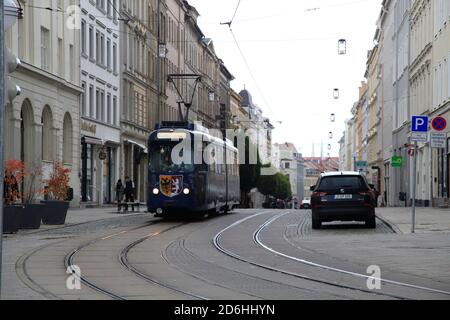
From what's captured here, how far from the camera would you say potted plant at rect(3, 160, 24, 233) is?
901 inches

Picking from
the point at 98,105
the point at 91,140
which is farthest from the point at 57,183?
the point at 98,105

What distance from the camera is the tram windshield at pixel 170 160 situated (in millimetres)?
29469

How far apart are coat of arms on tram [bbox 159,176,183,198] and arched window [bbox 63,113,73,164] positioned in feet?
59.0

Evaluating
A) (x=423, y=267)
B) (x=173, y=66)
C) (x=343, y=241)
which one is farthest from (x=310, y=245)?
(x=173, y=66)

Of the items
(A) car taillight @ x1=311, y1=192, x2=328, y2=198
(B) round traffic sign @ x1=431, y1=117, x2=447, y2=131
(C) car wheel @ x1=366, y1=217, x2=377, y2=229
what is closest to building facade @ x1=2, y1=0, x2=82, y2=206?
(A) car taillight @ x1=311, y1=192, x2=328, y2=198

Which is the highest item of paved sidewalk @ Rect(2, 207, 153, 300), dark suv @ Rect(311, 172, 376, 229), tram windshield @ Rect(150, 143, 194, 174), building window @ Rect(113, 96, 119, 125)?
building window @ Rect(113, 96, 119, 125)

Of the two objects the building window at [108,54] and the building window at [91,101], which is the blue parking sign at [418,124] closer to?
the building window at [91,101]

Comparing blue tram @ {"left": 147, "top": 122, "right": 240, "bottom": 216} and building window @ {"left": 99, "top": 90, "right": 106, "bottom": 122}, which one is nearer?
blue tram @ {"left": 147, "top": 122, "right": 240, "bottom": 216}

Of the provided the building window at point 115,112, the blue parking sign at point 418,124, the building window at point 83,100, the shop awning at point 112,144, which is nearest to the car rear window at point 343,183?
the blue parking sign at point 418,124

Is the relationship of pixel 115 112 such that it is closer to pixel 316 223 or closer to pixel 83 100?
pixel 83 100

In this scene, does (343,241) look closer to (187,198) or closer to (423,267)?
(423,267)

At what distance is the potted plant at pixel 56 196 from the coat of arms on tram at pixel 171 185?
3.35m

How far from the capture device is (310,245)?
64.2 ft

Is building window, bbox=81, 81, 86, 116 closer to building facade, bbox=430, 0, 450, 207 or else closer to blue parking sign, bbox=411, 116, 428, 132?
building facade, bbox=430, 0, 450, 207
